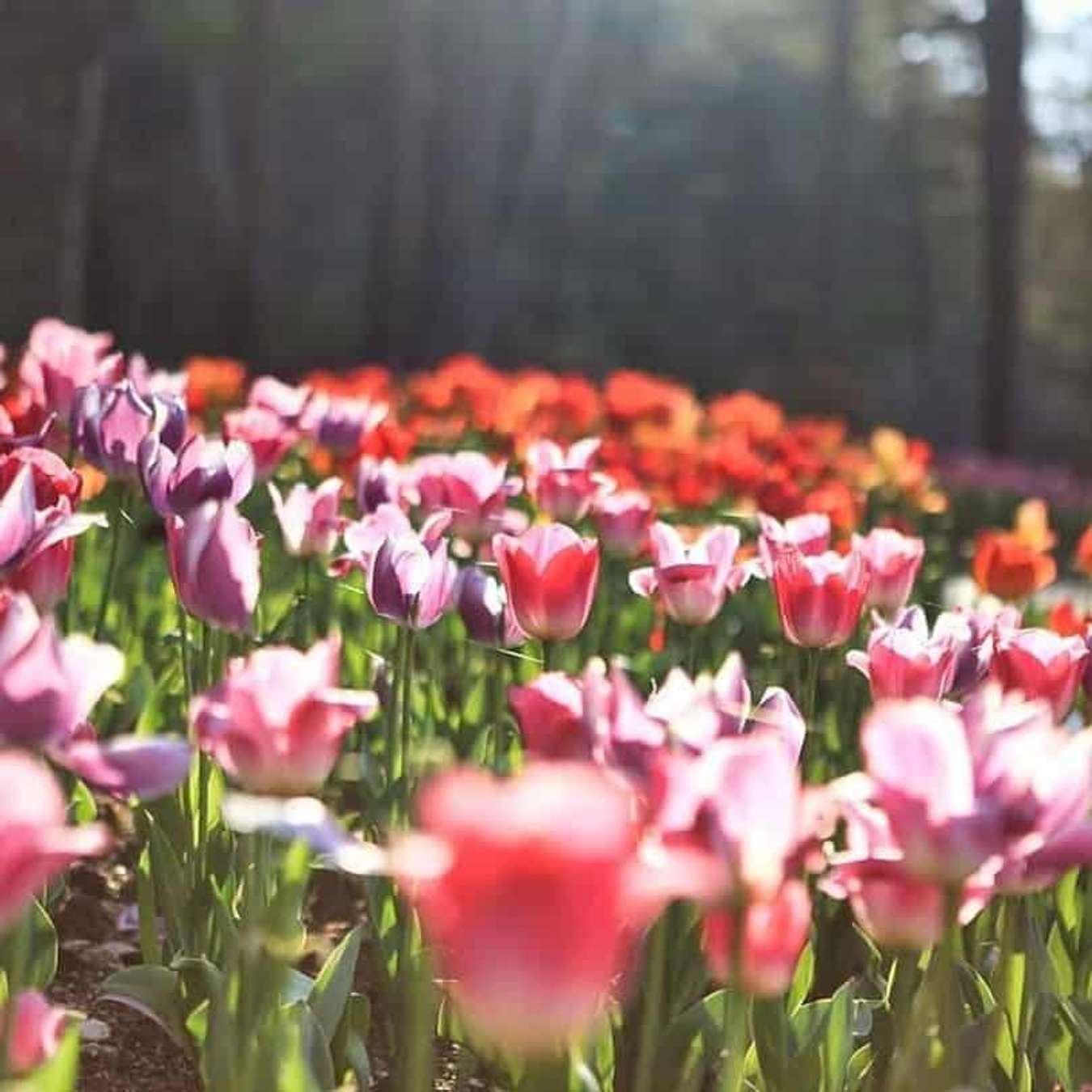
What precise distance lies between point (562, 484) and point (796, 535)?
0.70m

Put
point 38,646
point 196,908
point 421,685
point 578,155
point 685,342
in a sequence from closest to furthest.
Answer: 1. point 38,646
2. point 196,908
3. point 421,685
4. point 578,155
5. point 685,342

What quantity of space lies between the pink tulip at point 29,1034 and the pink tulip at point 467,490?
1.65 m

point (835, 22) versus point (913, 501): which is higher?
point (835, 22)

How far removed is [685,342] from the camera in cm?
3262

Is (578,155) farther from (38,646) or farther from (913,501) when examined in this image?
(38,646)

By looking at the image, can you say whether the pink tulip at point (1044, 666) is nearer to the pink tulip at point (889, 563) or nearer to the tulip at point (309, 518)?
the pink tulip at point (889, 563)

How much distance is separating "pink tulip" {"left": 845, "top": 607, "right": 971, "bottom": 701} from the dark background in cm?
1147

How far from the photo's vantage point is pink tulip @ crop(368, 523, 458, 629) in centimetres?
199

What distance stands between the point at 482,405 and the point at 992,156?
11.5 m

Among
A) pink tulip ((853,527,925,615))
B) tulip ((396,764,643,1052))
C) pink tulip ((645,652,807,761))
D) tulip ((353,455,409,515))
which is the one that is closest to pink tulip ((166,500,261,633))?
pink tulip ((645,652,807,761))

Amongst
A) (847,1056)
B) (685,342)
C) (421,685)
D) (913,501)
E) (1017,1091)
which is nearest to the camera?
(847,1056)

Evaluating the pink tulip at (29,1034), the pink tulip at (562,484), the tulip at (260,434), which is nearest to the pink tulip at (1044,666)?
the pink tulip at (29,1034)

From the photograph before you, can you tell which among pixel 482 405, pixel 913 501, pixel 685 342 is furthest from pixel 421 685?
pixel 685 342

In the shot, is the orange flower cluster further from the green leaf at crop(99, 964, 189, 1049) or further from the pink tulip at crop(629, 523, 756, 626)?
the green leaf at crop(99, 964, 189, 1049)
